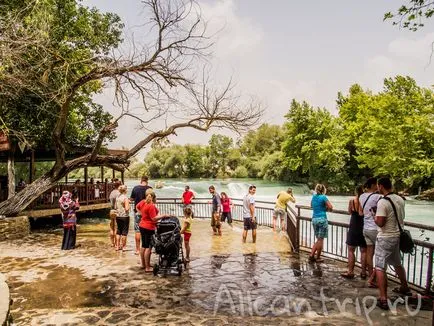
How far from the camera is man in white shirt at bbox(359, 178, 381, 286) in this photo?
6465 mm

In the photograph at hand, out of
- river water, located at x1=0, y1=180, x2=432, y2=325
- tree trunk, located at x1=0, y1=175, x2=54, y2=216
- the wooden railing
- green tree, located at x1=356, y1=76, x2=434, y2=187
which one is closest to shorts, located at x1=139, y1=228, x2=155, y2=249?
river water, located at x1=0, y1=180, x2=432, y2=325

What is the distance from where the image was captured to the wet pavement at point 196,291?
529 cm

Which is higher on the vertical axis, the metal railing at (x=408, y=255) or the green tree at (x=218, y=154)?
the green tree at (x=218, y=154)

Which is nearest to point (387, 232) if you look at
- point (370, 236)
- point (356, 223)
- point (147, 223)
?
point (370, 236)

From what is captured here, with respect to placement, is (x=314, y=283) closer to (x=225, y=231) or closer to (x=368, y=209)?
(x=368, y=209)

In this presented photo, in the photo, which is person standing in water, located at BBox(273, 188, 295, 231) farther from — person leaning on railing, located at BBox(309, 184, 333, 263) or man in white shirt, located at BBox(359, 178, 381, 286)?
man in white shirt, located at BBox(359, 178, 381, 286)

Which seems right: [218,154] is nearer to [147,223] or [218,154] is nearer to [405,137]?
[405,137]

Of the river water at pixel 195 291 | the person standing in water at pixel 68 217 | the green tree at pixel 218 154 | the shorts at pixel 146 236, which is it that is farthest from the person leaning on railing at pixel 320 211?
the green tree at pixel 218 154

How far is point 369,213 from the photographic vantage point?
6.48 m

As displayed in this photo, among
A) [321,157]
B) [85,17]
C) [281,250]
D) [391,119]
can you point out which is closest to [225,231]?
[281,250]

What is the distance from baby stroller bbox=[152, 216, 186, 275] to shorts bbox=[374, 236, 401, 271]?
4.10 meters

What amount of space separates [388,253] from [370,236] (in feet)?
3.84

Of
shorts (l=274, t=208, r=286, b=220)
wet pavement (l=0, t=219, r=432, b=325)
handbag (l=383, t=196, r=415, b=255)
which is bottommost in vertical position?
wet pavement (l=0, t=219, r=432, b=325)

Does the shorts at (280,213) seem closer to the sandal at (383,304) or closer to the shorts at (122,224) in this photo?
the shorts at (122,224)
